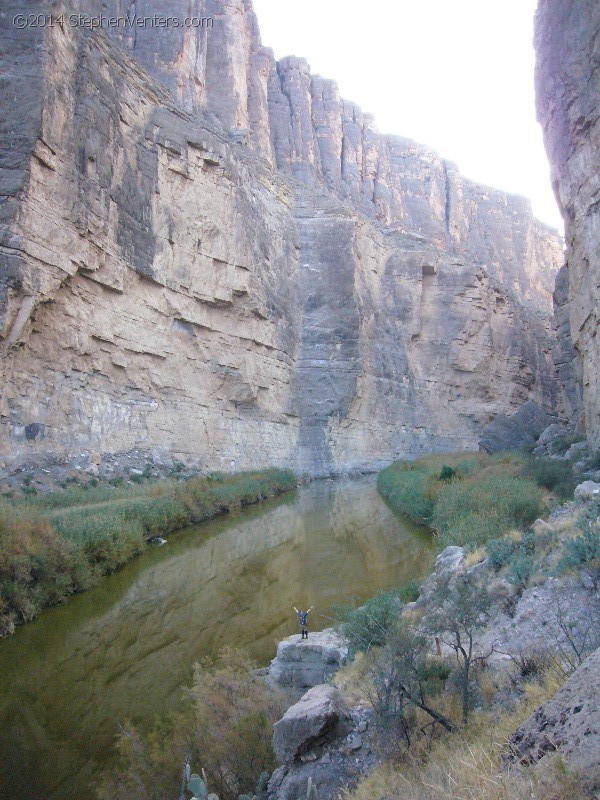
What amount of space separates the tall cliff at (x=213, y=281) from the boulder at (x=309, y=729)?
46.2ft

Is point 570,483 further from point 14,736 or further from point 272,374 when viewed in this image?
point 272,374

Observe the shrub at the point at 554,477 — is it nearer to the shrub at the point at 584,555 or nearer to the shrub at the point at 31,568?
the shrub at the point at 584,555

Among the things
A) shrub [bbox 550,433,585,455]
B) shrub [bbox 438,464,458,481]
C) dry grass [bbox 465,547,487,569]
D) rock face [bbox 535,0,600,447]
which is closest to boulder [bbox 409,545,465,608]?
dry grass [bbox 465,547,487,569]

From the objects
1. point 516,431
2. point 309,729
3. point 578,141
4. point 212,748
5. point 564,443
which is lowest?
point 212,748

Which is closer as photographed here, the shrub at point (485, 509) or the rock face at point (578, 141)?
the shrub at point (485, 509)

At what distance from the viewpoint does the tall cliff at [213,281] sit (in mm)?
17547

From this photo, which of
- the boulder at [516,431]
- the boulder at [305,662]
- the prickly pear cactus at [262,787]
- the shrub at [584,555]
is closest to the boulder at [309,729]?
the prickly pear cactus at [262,787]

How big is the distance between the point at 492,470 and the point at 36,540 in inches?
516

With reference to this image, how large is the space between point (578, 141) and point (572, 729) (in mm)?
16922

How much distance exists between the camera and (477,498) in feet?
41.8

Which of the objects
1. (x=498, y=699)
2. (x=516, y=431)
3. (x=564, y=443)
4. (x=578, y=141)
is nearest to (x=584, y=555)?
(x=498, y=699)

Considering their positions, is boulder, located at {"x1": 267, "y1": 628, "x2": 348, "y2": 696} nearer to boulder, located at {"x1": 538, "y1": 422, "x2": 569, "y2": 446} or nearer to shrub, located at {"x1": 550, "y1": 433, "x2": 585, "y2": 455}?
shrub, located at {"x1": 550, "y1": 433, "x2": 585, "y2": 455}

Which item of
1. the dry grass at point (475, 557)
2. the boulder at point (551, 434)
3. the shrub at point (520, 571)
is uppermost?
the boulder at point (551, 434)

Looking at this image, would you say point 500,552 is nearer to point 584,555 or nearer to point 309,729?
point 584,555
